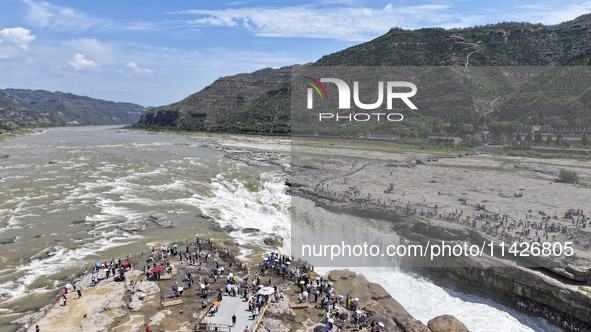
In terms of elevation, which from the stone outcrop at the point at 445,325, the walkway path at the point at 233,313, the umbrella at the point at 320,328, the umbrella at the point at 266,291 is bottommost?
the stone outcrop at the point at 445,325

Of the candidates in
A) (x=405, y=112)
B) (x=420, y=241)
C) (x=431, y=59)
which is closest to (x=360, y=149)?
(x=405, y=112)

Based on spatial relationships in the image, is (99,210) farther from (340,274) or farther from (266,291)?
(340,274)

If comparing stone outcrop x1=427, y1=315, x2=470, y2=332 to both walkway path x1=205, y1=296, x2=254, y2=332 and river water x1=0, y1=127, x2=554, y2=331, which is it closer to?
river water x1=0, y1=127, x2=554, y2=331

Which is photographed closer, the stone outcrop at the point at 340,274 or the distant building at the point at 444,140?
the stone outcrop at the point at 340,274

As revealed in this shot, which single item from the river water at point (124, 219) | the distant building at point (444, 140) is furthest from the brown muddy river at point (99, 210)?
the distant building at point (444, 140)

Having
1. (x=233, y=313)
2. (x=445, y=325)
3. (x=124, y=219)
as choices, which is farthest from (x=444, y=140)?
(x=233, y=313)

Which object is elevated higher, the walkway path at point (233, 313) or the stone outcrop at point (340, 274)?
the walkway path at point (233, 313)

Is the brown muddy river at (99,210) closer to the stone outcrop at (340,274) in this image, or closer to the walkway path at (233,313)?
the stone outcrop at (340,274)
